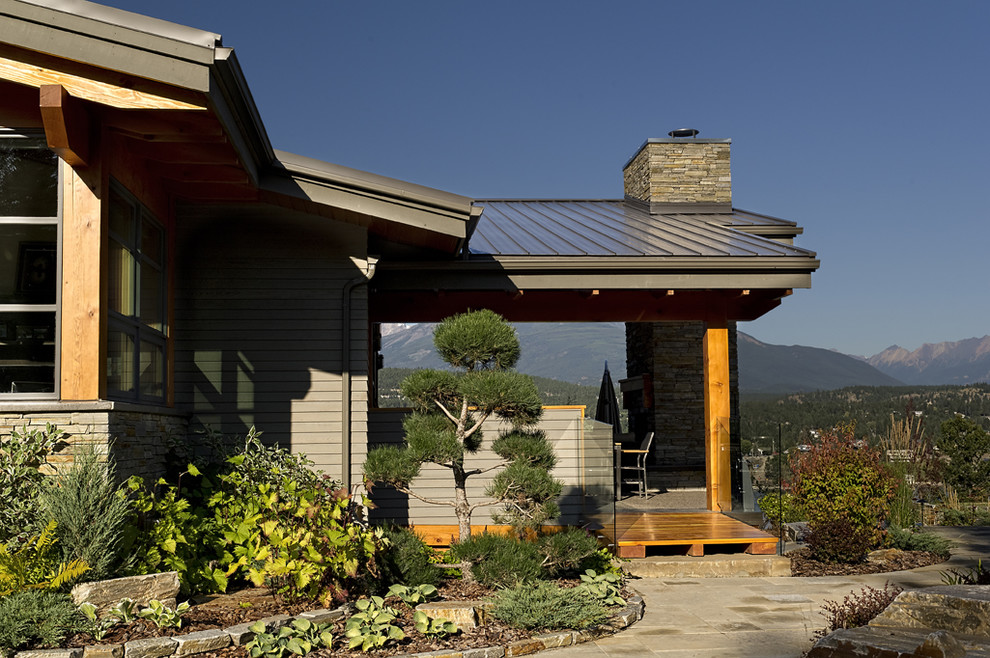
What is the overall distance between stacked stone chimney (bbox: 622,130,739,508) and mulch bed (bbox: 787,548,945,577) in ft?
11.1

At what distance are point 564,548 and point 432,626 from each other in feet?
5.71

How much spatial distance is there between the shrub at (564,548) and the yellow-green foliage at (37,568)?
11.6ft

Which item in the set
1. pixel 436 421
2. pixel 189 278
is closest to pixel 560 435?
pixel 436 421

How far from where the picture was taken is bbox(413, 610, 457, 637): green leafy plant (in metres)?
5.87

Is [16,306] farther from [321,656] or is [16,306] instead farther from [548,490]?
[548,490]

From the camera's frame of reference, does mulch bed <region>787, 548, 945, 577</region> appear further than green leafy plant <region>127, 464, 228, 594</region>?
Yes

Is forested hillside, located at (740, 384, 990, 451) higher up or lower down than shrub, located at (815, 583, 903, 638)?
higher up

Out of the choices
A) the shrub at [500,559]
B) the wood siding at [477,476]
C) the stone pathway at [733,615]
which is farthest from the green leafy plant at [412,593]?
the wood siding at [477,476]

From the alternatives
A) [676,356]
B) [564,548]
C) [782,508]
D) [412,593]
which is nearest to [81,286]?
[412,593]

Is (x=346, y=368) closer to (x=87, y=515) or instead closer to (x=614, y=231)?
(x=87, y=515)

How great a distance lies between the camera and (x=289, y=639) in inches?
214

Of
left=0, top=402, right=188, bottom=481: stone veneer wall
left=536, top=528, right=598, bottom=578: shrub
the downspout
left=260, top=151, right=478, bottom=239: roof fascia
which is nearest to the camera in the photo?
left=0, top=402, right=188, bottom=481: stone veneer wall

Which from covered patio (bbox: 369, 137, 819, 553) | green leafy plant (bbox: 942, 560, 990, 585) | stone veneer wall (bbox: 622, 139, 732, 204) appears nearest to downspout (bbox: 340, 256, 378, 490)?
covered patio (bbox: 369, 137, 819, 553)

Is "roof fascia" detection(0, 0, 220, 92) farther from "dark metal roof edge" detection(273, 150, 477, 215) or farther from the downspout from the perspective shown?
the downspout
